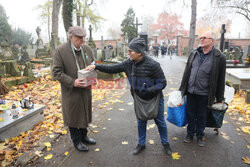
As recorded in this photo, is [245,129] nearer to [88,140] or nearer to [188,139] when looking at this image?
[188,139]

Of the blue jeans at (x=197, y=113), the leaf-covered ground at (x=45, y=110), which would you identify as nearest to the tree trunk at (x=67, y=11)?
the leaf-covered ground at (x=45, y=110)

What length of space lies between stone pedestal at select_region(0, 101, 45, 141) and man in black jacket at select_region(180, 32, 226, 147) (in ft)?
10.4

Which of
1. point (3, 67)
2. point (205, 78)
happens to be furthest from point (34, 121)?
point (3, 67)

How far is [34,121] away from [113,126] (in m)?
1.76

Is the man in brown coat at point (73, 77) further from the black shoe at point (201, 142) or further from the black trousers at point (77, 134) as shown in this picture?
the black shoe at point (201, 142)

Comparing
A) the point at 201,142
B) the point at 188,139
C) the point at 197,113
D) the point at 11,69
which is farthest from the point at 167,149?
the point at 11,69

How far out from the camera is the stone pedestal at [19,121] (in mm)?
3082

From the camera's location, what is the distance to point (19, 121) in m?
3.32

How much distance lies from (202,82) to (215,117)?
2.63ft

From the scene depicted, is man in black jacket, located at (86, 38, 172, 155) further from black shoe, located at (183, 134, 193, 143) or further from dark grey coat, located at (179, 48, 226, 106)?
black shoe, located at (183, 134, 193, 143)

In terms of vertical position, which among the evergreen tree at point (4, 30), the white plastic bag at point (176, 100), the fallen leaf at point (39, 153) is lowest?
the fallen leaf at point (39, 153)

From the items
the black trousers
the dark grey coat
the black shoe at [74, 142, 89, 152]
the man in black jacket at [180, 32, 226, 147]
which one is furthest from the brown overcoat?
the dark grey coat

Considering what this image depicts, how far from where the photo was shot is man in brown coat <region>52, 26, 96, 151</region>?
95.5 inches

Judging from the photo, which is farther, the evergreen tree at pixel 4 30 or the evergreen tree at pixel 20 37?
the evergreen tree at pixel 20 37
